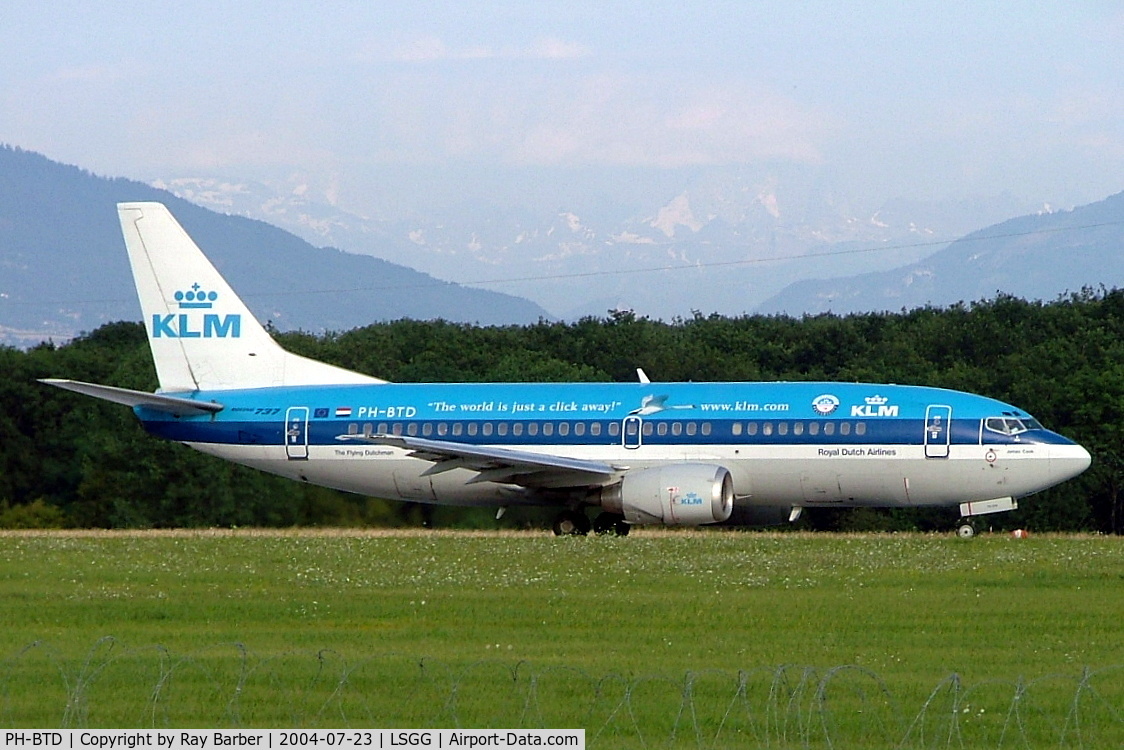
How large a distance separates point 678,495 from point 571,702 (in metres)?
19.3

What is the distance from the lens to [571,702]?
1553cm

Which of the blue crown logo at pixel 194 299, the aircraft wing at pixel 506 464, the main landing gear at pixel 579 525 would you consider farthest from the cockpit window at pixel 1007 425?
the blue crown logo at pixel 194 299

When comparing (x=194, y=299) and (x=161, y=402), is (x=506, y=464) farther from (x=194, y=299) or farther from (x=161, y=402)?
(x=194, y=299)

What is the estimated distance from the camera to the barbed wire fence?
14406 mm

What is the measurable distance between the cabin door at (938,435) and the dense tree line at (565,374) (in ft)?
40.2

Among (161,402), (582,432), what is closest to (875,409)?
(582,432)

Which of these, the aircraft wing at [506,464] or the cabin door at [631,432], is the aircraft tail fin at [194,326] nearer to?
the aircraft wing at [506,464]

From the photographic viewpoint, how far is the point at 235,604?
2289cm

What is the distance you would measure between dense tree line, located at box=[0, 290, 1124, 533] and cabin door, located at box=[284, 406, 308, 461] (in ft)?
22.3

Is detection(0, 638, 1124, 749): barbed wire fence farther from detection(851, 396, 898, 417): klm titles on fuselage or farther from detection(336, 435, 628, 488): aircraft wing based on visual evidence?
detection(851, 396, 898, 417): klm titles on fuselage

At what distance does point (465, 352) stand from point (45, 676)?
60.7 meters

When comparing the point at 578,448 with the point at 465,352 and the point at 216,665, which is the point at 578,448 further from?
the point at 465,352

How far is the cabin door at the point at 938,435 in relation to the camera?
35.5m
